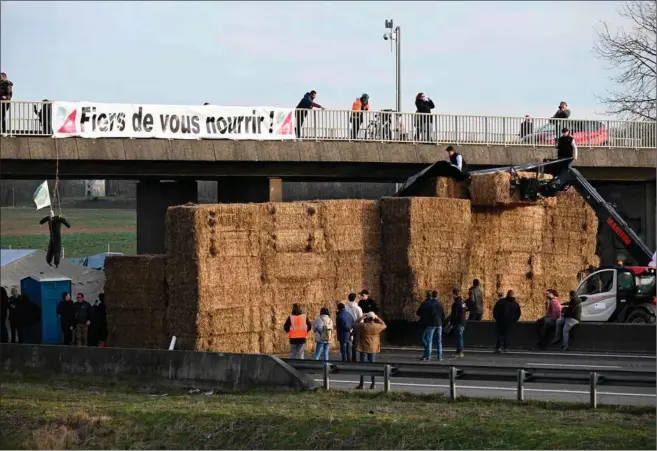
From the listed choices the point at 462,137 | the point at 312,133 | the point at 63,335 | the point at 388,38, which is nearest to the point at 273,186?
the point at 312,133

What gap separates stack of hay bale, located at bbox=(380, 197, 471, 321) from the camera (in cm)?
3372

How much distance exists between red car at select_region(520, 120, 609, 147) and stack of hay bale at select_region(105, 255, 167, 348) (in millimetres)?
16882

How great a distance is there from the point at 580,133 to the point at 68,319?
1984 cm

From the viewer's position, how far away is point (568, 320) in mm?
31250

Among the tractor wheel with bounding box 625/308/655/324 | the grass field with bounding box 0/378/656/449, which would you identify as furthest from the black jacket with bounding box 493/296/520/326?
the grass field with bounding box 0/378/656/449

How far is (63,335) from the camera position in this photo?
1325 inches

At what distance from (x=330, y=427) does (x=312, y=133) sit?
20.2 meters

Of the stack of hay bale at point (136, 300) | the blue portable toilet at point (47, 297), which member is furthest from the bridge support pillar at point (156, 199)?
the stack of hay bale at point (136, 300)

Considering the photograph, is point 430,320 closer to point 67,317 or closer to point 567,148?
point 67,317

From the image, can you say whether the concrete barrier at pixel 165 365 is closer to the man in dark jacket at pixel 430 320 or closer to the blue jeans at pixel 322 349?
the blue jeans at pixel 322 349

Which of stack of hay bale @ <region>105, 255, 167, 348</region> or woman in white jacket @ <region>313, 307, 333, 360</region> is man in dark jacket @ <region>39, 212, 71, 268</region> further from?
woman in white jacket @ <region>313, 307, 333, 360</region>

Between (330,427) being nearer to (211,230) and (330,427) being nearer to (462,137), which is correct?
(211,230)

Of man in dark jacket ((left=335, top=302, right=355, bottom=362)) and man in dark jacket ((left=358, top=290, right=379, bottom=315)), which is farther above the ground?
man in dark jacket ((left=358, top=290, right=379, bottom=315))

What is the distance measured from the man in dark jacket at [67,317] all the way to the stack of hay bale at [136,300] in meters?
0.97
